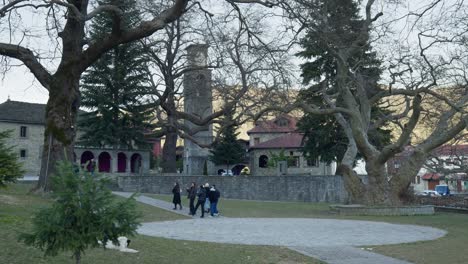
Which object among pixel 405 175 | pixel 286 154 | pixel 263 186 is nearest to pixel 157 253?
pixel 405 175

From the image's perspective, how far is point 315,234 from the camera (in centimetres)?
1723

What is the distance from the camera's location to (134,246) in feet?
40.3

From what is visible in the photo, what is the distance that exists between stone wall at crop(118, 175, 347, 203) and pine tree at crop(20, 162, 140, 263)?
30.8m

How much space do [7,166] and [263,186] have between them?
26.4 metres

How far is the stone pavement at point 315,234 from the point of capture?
12.8 metres

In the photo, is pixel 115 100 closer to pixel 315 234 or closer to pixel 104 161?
pixel 104 161

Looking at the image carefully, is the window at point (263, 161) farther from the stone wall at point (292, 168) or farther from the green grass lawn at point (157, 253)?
the green grass lawn at point (157, 253)

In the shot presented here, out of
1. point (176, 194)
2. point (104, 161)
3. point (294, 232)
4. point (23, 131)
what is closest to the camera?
point (294, 232)

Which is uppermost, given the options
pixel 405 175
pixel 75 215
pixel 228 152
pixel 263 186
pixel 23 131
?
pixel 23 131

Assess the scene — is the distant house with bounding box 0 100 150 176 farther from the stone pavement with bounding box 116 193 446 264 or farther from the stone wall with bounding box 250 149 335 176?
the stone pavement with bounding box 116 193 446 264

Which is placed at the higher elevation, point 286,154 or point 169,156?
point 286,154

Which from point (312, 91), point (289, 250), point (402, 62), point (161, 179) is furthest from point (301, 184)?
point (289, 250)

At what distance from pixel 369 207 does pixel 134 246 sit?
17.5 meters

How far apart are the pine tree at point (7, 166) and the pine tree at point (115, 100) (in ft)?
90.9
